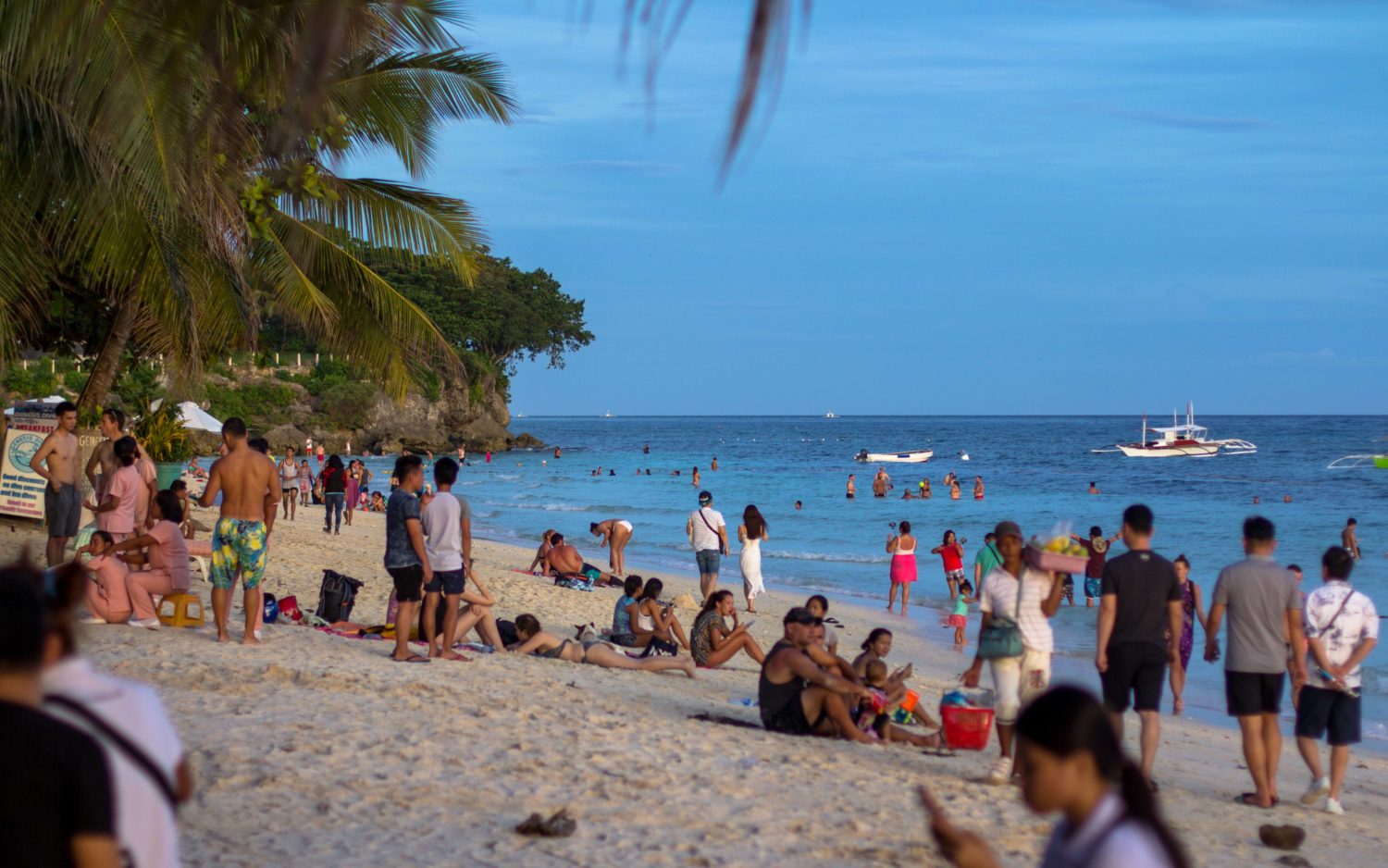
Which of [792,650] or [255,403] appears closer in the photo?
[792,650]

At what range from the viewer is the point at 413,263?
13422 millimetres

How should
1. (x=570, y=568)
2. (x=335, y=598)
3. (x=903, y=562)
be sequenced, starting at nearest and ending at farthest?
(x=335, y=598) < (x=903, y=562) < (x=570, y=568)

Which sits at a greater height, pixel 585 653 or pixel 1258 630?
pixel 1258 630

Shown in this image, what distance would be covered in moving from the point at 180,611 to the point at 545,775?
4608 mm

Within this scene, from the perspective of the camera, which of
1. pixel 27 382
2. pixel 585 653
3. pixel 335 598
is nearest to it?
pixel 585 653

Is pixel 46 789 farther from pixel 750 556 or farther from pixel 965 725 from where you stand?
pixel 750 556

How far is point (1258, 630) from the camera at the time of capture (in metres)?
6.37

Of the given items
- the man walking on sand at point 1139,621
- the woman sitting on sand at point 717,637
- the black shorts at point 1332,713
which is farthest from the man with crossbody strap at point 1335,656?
the woman sitting on sand at point 717,637

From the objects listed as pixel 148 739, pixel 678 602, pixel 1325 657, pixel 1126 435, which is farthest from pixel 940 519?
pixel 1126 435

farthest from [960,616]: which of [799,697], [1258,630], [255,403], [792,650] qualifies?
[255,403]

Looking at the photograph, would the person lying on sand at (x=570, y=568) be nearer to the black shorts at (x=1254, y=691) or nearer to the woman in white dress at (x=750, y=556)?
the woman in white dress at (x=750, y=556)

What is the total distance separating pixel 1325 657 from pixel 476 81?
889 cm

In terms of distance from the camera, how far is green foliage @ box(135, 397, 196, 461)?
1709 centimetres

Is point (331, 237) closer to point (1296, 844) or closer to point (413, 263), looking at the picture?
point (413, 263)
